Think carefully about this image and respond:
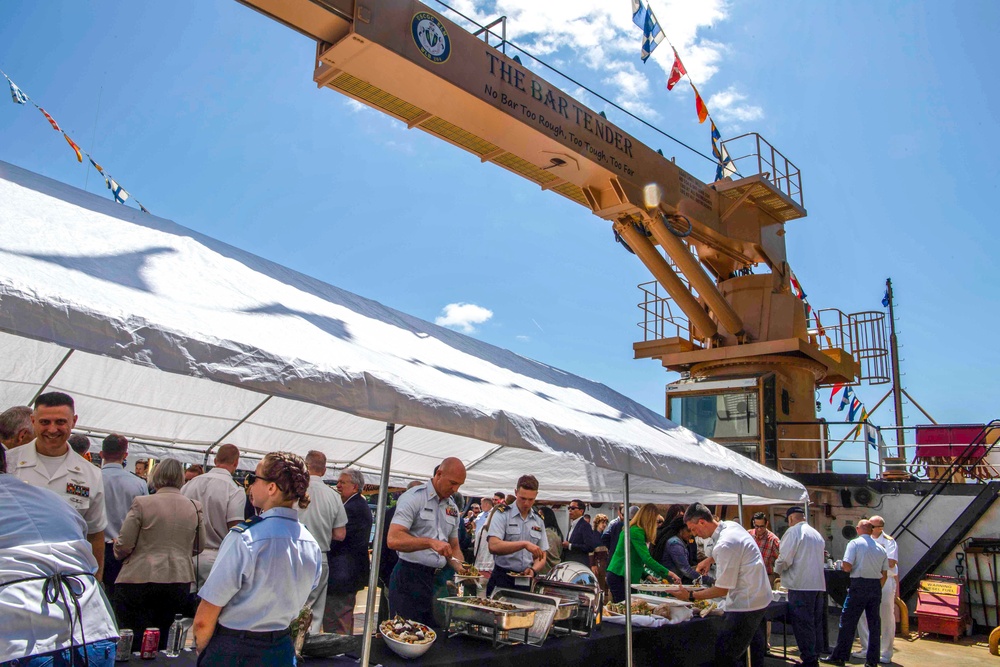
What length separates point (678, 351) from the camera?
58.8 ft

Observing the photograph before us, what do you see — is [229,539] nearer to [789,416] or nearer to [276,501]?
[276,501]

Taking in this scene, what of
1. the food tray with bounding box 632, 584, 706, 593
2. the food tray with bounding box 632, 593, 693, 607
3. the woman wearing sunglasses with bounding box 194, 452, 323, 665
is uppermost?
the woman wearing sunglasses with bounding box 194, 452, 323, 665

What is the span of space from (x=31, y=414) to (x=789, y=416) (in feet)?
50.5

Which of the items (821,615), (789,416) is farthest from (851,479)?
(821,615)

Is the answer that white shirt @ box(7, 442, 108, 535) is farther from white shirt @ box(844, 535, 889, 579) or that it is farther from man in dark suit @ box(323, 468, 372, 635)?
white shirt @ box(844, 535, 889, 579)

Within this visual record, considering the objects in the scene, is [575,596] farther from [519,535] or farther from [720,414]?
[720,414]

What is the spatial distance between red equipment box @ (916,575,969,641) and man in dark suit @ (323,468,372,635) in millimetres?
10491

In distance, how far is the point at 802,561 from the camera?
857 centimetres

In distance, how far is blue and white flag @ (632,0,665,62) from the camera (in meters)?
11.8

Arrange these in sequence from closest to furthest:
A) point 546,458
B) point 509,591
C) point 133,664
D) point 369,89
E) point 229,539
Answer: point 229,539 < point 133,664 < point 509,591 < point 546,458 < point 369,89

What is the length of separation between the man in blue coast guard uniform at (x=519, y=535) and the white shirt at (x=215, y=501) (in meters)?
2.14

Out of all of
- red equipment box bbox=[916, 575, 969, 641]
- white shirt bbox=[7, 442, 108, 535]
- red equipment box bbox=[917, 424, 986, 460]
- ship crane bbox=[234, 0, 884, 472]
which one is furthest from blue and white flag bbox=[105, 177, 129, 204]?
red equipment box bbox=[917, 424, 986, 460]

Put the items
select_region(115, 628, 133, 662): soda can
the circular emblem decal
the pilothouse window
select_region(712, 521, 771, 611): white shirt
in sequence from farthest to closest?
the pilothouse window
the circular emblem decal
select_region(712, 521, 771, 611): white shirt
select_region(115, 628, 133, 662): soda can

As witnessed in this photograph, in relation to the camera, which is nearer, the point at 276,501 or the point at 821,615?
the point at 276,501
